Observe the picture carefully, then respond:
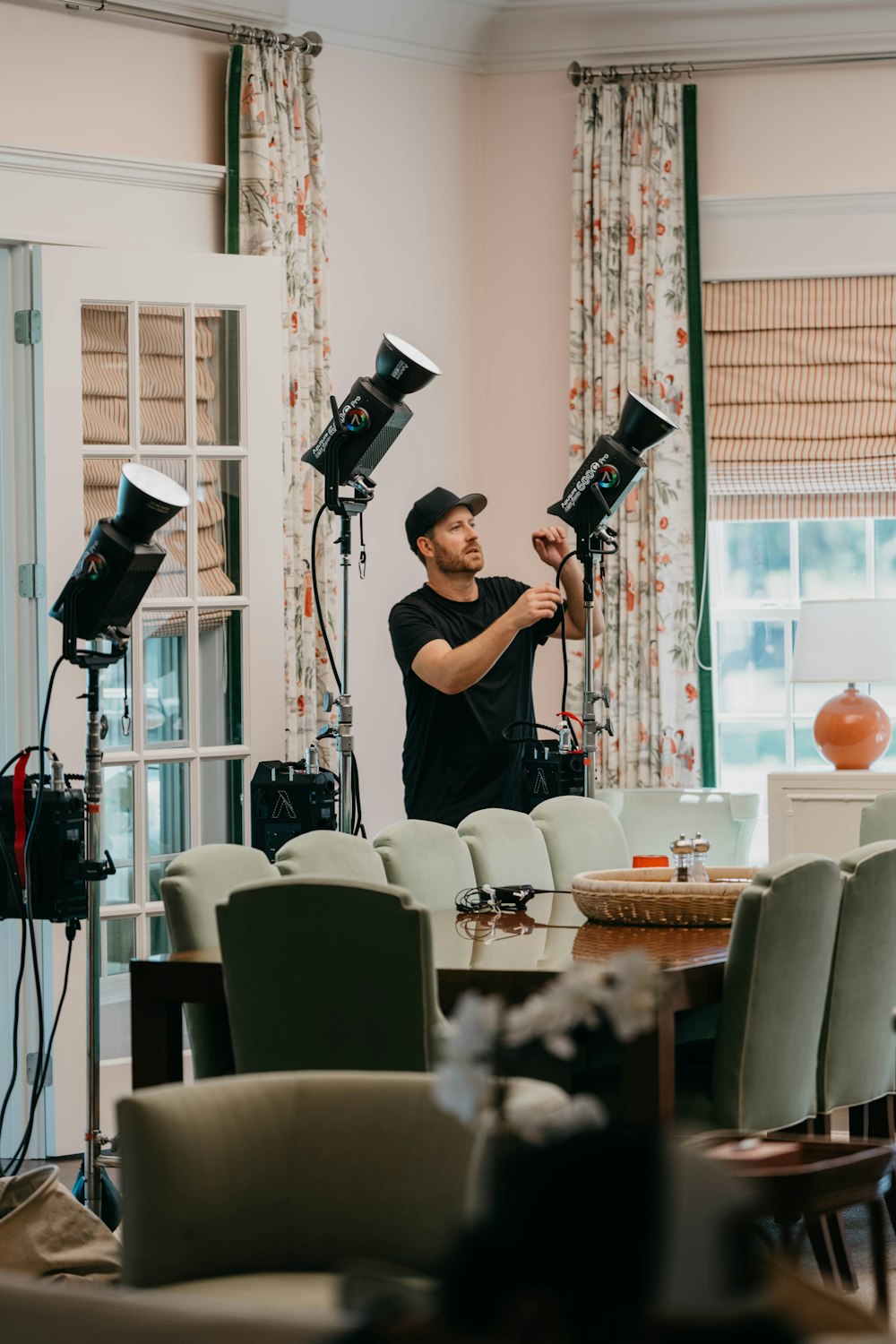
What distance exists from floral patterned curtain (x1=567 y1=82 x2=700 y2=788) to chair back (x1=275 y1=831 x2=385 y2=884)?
2215 mm

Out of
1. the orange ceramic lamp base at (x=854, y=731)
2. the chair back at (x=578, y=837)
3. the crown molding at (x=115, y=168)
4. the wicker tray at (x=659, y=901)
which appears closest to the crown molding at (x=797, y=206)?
the orange ceramic lamp base at (x=854, y=731)

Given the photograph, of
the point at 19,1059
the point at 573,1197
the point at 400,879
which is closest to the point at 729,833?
the point at 400,879

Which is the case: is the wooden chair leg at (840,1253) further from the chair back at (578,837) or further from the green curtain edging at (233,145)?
the green curtain edging at (233,145)

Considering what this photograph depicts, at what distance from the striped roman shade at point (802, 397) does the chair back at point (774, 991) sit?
2.91m

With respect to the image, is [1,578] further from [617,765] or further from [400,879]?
[617,765]

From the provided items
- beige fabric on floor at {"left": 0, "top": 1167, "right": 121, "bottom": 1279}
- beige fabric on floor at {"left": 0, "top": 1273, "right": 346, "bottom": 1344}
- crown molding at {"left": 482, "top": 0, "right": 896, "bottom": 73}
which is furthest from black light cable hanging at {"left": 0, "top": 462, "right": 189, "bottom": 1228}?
crown molding at {"left": 482, "top": 0, "right": 896, "bottom": 73}

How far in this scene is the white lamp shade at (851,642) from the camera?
515cm

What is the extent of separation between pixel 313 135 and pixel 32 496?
1.53 meters

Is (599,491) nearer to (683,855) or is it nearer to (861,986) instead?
(683,855)

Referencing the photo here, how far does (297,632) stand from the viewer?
16.3ft

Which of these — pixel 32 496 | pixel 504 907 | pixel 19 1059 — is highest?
pixel 32 496

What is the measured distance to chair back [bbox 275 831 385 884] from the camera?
3.28 metres

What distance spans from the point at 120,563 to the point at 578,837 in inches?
57.0

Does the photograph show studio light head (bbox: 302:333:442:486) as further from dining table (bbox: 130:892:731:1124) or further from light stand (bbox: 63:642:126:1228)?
dining table (bbox: 130:892:731:1124)
